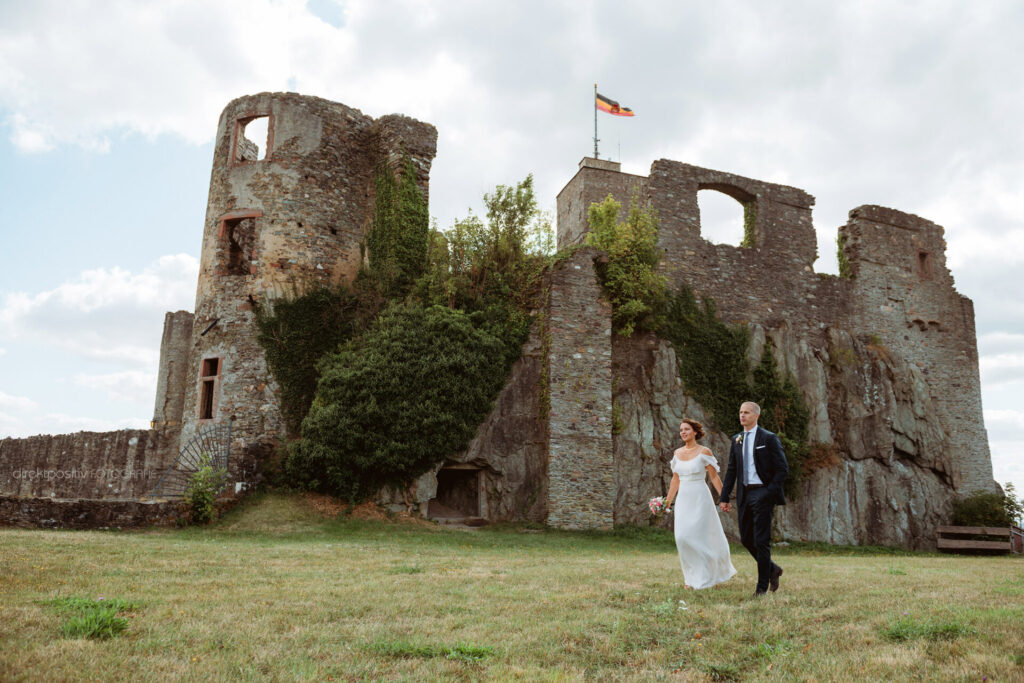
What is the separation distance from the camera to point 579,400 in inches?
634

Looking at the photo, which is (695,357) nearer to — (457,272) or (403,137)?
(457,272)

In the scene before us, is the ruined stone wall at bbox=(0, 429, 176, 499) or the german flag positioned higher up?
the german flag

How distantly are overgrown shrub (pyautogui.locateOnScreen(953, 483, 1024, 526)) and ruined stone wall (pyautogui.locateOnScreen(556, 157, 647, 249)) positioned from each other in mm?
14567

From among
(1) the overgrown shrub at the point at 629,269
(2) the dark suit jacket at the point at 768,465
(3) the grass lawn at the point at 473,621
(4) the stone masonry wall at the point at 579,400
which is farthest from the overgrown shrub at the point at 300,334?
(2) the dark suit jacket at the point at 768,465

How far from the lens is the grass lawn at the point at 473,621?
3.81m

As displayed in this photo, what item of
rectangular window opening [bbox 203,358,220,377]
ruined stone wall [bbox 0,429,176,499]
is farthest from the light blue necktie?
ruined stone wall [bbox 0,429,176,499]

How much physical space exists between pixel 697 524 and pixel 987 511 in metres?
17.9

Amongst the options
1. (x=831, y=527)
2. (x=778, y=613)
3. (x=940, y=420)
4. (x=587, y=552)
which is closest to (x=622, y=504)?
(x=587, y=552)

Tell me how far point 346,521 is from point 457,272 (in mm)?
6348

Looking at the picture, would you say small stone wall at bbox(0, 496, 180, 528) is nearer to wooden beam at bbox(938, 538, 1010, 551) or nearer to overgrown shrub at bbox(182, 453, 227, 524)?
overgrown shrub at bbox(182, 453, 227, 524)

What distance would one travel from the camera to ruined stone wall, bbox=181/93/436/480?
652 inches

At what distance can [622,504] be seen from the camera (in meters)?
16.4

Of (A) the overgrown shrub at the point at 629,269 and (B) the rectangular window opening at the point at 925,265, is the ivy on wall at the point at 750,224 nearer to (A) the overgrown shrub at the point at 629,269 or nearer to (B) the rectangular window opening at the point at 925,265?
(A) the overgrown shrub at the point at 629,269

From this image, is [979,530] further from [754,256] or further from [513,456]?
[513,456]
